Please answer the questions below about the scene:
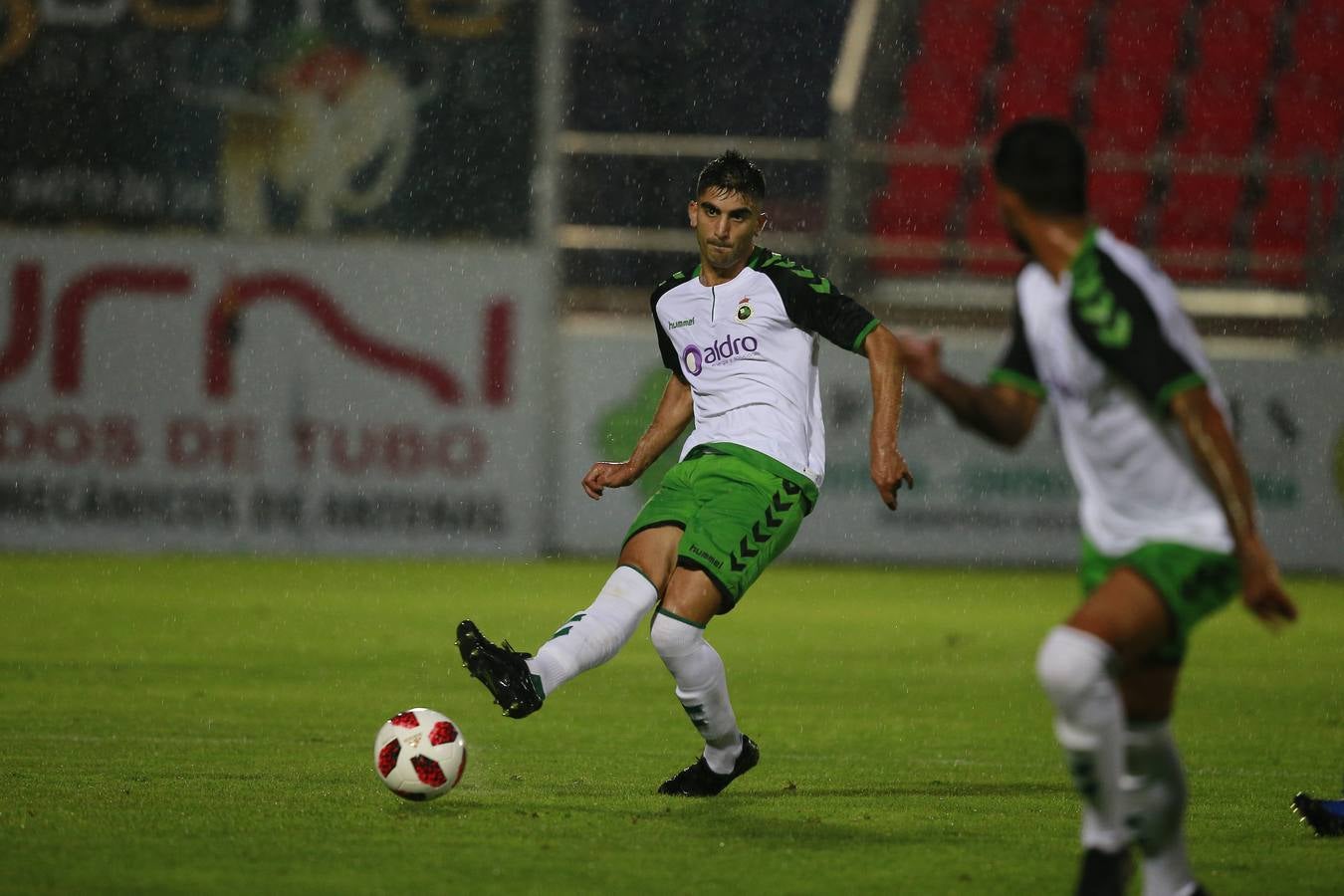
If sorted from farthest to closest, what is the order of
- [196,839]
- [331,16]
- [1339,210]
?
[1339,210], [331,16], [196,839]

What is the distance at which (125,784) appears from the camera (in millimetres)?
6078

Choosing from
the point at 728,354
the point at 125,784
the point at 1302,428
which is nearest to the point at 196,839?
the point at 125,784

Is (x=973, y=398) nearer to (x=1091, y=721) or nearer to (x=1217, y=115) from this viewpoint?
(x=1091, y=721)

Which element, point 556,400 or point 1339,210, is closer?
point 556,400

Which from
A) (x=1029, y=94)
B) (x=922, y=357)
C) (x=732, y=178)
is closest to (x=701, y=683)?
(x=732, y=178)

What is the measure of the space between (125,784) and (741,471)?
2164 mm

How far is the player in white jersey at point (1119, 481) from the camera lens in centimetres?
391

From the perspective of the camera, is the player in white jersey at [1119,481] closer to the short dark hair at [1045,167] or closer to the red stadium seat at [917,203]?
the short dark hair at [1045,167]

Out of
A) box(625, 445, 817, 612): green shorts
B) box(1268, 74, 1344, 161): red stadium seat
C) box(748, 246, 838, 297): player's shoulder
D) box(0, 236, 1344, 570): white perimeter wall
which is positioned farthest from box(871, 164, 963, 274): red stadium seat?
box(625, 445, 817, 612): green shorts

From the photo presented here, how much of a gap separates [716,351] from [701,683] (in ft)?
3.76

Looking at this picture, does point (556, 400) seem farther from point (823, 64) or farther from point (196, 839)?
point (196, 839)

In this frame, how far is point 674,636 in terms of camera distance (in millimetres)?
5902

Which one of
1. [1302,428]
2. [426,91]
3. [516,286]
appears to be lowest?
[1302,428]

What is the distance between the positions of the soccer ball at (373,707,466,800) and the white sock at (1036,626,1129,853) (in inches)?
88.4
